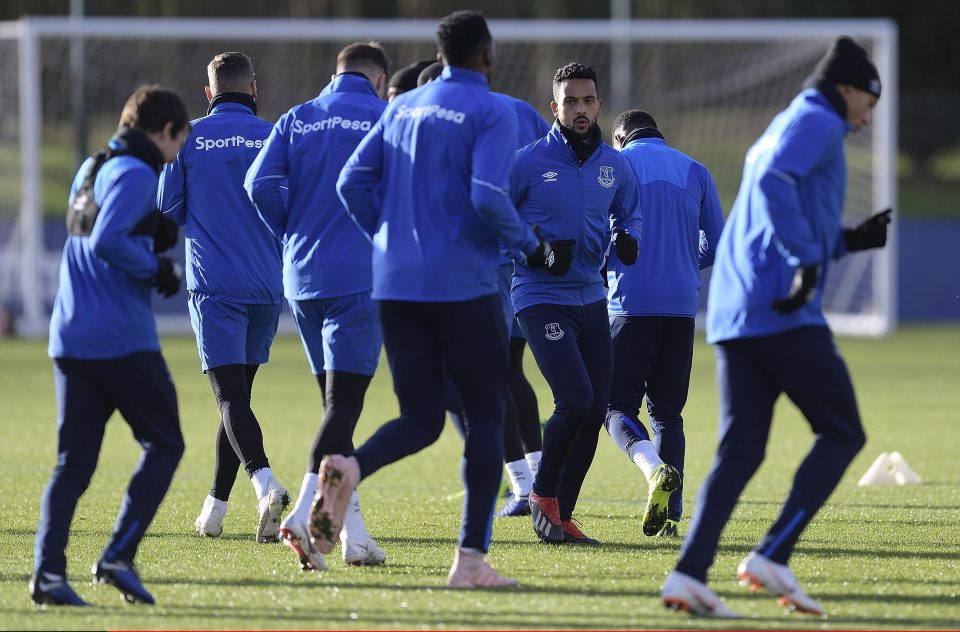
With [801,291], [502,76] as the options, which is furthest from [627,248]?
[502,76]

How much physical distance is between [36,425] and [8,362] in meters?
7.40

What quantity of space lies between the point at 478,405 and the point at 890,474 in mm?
5005

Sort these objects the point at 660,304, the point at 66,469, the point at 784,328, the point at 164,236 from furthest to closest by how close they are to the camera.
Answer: the point at 660,304
the point at 164,236
the point at 66,469
the point at 784,328

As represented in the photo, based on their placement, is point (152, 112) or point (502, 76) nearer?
point (152, 112)

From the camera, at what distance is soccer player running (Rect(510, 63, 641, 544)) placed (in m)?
7.38

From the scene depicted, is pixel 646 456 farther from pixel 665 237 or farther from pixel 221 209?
pixel 221 209

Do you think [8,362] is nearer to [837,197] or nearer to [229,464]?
[229,464]

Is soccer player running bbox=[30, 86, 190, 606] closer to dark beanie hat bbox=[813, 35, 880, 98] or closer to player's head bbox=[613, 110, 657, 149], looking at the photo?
dark beanie hat bbox=[813, 35, 880, 98]

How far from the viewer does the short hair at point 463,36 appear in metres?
6.12

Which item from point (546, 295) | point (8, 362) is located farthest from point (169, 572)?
point (8, 362)

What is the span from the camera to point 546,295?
24.4 ft

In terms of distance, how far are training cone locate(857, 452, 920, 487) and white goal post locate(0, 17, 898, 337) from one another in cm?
1494

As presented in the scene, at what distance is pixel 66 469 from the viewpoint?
227 inches

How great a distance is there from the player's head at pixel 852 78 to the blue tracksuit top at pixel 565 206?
6.29ft
